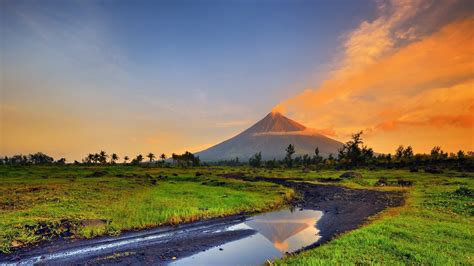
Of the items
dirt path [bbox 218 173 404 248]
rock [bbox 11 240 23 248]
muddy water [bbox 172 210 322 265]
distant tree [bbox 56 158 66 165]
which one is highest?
distant tree [bbox 56 158 66 165]

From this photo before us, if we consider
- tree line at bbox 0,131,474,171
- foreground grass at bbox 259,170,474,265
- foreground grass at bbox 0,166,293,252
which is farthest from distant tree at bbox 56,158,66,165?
foreground grass at bbox 259,170,474,265

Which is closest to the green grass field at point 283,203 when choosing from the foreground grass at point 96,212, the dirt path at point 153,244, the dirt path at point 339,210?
the foreground grass at point 96,212

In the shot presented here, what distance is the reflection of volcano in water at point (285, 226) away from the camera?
19.7m

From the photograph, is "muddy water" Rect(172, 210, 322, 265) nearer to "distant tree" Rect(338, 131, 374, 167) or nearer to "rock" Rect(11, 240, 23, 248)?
"rock" Rect(11, 240, 23, 248)

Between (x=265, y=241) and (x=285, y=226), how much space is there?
4.75 meters

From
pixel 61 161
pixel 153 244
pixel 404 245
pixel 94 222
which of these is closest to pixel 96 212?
pixel 94 222

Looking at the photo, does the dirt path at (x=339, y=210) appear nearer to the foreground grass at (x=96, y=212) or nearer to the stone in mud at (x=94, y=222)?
the foreground grass at (x=96, y=212)

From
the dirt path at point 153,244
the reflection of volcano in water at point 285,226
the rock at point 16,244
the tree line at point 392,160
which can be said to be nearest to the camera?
the dirt path at point 153,244

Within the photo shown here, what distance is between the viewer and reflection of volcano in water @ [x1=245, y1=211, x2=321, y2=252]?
19.7 metres

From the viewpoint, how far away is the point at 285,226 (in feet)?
76.8

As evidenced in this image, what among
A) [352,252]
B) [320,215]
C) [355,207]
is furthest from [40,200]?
[355,207]

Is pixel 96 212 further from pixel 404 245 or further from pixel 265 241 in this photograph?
pixel 404 245

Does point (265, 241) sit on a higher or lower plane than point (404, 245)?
lower

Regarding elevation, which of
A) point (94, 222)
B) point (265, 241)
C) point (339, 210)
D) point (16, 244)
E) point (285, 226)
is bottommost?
point (265, 241)
